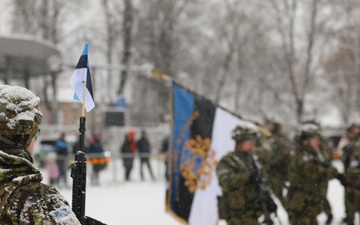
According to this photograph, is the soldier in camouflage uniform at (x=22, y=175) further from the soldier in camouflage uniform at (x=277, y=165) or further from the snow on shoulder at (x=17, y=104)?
the soldier in camouflage uniform at (x=277, y=165)

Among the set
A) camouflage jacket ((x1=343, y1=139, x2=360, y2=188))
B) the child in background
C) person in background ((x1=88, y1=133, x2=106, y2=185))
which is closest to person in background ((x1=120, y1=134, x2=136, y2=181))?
person in background ((x1=88, y1=133, x2=106, y2=185))

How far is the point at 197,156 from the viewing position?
838 centimetres

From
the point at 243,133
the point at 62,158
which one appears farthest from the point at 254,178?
the point at 62,158

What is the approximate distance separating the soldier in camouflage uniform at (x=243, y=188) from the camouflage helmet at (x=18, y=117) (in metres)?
4.30

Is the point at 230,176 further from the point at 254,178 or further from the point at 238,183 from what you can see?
the point at 254,178

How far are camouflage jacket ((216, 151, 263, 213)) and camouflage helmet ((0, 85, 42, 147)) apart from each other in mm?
4282

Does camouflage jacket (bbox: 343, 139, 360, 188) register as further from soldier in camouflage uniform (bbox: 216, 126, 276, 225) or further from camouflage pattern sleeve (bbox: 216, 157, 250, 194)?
camouflage pattern sleeve (bbox: 216, 157, 250, 194)

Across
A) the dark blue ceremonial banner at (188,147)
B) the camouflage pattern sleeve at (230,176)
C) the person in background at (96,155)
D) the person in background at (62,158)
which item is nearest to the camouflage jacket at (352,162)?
the dark blue ceremonial banner at (188,147)

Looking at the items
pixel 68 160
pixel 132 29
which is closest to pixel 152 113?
pixel 132 29

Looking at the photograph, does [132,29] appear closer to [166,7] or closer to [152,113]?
[166,7]

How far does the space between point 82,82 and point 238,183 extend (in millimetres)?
3580

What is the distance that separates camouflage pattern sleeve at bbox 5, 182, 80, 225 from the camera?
248 cm

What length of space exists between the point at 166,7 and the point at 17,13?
26.6 feet

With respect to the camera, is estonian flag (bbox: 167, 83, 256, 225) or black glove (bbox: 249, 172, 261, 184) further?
estonian flag (bbox: 167, 83, 256, 225)
